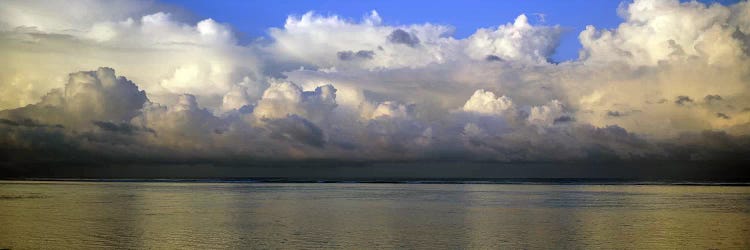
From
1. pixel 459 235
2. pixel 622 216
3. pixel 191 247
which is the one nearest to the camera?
pixel 191 247

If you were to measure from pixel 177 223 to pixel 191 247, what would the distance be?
16039 millimetres

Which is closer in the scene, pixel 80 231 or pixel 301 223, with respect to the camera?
pixel 80 231

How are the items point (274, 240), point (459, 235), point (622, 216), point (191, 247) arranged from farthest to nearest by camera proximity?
point (622, 216) < point (459, 235) < point (274, 240) < point (191, 247)

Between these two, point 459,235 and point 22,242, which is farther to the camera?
point 459,235

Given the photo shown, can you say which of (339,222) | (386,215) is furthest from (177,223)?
(386,215)

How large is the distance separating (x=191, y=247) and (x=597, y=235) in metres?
28.4

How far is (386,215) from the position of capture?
210 ft

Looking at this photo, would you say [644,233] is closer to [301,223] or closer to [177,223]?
[301,223]

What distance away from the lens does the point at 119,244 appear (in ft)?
134

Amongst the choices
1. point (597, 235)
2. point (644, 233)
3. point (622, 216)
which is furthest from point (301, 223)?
point (622, 216)

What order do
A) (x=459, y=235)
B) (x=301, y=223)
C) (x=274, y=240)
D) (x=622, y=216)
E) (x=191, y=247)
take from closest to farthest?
(x=191, y=247)
(x=274, y=240)
(x=459, y=235)
(x=301, y=223)
(x=622, y=216)

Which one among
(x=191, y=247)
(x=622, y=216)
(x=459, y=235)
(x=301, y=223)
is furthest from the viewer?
(x=622, y=216)

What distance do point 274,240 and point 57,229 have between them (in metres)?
18.8

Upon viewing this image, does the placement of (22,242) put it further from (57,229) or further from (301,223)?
(301,223)
